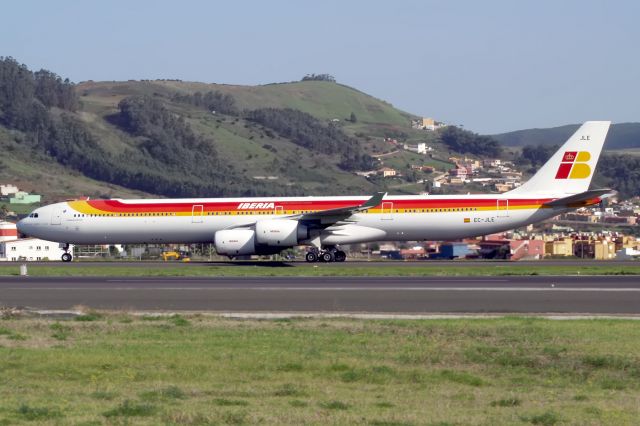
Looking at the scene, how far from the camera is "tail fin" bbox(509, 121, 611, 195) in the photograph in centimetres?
4778

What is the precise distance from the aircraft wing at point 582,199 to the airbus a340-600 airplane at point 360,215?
62mm

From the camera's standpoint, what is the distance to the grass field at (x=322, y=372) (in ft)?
37.2

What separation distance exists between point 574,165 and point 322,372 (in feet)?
117

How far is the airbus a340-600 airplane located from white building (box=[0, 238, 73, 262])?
903 inches

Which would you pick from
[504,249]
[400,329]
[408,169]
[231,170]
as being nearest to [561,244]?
[504,249]

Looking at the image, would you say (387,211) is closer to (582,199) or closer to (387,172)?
(582,199)

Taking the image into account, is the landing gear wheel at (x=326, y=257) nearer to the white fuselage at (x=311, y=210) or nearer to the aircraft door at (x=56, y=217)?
the white fuselage at (x=311, y=210)

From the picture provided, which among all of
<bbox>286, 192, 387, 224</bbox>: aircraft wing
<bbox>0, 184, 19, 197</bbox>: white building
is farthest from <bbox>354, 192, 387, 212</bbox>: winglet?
<bbox>0, 184, 19, 197</bbox>: white building

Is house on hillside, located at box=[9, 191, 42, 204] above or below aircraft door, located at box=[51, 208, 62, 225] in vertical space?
above

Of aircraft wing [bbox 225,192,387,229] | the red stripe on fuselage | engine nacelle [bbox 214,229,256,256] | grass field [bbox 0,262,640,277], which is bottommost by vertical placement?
grass field [bbox 0,262,640,277]

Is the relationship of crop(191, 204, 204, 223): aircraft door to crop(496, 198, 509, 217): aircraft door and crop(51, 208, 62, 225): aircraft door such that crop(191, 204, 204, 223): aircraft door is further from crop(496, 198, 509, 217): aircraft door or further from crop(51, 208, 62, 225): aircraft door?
crop(496, 198, 509, 217): aircraft door

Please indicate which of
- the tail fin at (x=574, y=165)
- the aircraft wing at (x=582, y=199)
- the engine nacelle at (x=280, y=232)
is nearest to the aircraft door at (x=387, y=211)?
the engine nacelle at (x=280, y=232)

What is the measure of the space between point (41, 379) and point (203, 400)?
2.82 meters

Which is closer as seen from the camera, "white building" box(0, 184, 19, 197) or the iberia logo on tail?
the iberia logo on tail
